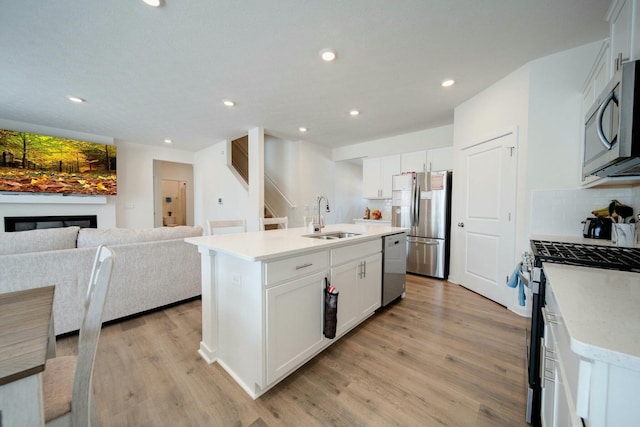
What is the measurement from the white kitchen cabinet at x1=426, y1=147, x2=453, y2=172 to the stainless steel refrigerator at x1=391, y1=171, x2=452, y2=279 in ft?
0.94

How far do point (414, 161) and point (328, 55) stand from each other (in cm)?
281

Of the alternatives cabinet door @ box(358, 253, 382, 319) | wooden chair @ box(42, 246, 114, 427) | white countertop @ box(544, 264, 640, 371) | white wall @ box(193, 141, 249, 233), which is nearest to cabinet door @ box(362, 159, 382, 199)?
white wall @ box(193, 141, 249, 233)

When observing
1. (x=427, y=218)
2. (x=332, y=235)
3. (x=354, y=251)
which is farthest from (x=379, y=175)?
(x=354, y=251)

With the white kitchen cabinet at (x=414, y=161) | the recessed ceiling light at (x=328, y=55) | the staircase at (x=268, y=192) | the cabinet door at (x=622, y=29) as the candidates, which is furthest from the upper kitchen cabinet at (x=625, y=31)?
the staircase at (x=268, y=192)

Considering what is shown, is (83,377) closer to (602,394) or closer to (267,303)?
(267,303)

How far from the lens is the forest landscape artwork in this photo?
12.6 feet

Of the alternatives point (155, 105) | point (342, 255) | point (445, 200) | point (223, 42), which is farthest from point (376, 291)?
point (155, 105)

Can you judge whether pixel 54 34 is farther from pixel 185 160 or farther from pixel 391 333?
pixel 185 160

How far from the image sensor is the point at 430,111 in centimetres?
346

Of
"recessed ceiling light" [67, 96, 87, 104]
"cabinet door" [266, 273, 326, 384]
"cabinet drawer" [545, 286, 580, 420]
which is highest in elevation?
"recessed ceiling light" [67, 96, 87, 104]

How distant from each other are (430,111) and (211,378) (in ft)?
13.3

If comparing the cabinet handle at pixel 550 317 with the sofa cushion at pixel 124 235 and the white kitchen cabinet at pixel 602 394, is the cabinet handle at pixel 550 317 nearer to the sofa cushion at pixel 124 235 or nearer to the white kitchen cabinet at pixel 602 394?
the white kitchen cabinet at pixel 602 394

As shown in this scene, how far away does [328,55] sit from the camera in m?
2.17

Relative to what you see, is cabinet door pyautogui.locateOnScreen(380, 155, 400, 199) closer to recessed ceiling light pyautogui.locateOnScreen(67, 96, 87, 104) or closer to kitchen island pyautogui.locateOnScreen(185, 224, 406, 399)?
kitchen island pyautogui.locateOnScreen(185, 224, 406, 399)
